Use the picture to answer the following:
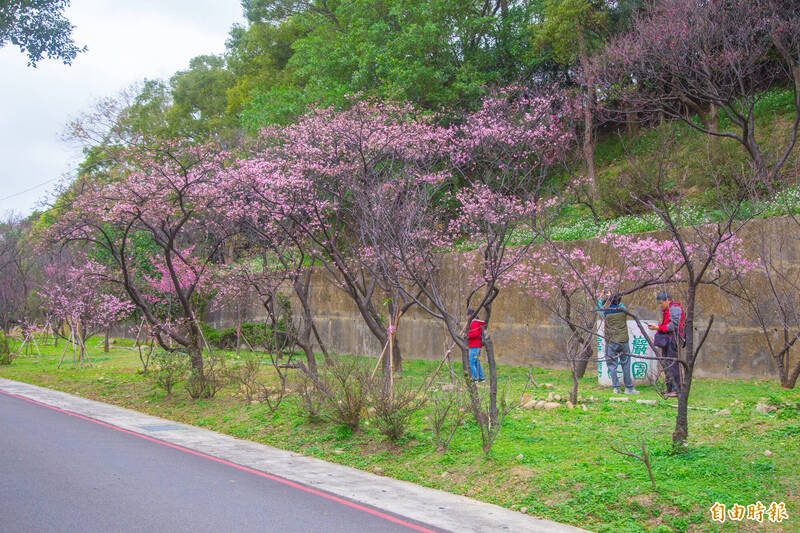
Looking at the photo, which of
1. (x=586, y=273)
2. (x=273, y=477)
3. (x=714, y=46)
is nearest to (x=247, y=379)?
(x=273, y=477)

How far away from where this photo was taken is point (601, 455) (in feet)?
24.3

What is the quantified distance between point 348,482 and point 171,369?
27.5 feet

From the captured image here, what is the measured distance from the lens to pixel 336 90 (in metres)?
22.2

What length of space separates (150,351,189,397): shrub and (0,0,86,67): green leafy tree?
692cm

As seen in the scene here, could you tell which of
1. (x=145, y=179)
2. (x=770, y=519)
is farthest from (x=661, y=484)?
(x=145, y=179)

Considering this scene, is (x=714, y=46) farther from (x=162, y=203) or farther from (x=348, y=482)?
(x=348, y=482)

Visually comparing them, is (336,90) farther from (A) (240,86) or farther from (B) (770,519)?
(B) (770,519)

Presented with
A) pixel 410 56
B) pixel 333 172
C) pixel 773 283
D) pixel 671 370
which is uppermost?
pixel 410 56

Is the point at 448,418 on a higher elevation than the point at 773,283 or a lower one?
lower

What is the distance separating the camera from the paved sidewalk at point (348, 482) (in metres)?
6.15

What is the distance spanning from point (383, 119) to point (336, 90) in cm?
645

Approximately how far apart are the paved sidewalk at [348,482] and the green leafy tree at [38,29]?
7.70 m

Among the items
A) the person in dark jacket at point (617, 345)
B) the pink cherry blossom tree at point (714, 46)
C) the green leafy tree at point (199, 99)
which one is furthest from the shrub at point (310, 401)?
the green leafy tree at point (199, 99)

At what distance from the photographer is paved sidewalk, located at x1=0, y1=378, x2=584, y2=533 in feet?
20.2
